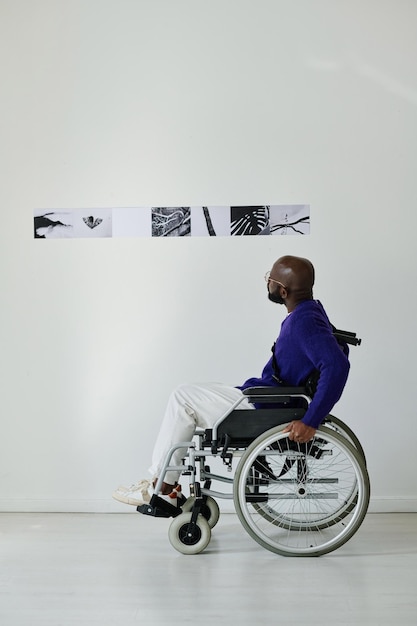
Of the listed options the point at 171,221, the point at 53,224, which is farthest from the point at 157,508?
the point at 53,224

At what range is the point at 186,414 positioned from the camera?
131 inches

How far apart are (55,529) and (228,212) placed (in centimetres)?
167

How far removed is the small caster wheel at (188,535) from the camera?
3.27 meters

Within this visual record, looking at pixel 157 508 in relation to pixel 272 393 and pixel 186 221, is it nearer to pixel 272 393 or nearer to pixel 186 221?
pixel 272 393

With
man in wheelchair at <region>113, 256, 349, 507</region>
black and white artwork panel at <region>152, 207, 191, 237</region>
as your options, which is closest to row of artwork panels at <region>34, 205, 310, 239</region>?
black and white artwork panel at <region>152, 207, 191, 237</region>

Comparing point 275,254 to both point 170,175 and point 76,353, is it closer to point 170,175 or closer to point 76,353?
point 170,175

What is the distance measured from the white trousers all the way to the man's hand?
240 millimetres

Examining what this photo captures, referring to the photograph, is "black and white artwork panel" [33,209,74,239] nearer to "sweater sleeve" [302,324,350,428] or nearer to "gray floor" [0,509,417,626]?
"gray floor" [0,509,417,626]

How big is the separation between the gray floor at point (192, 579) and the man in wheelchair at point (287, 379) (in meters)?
0.31

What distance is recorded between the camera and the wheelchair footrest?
3.26 metres

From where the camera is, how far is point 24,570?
3.08 meters

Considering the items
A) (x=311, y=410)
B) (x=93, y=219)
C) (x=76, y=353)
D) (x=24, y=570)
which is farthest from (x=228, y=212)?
(x=24, y=570)

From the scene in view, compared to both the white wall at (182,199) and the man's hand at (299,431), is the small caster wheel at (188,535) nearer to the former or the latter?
the man's hand at (299,431)

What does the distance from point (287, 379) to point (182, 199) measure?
1.19 meters
